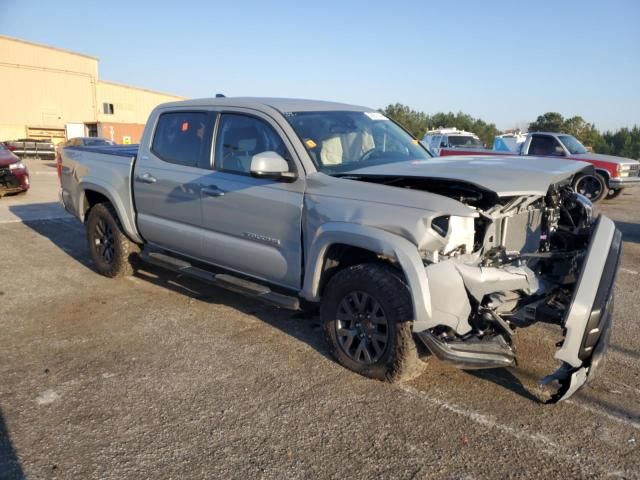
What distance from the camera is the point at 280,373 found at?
3891mm

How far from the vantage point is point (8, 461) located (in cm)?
285

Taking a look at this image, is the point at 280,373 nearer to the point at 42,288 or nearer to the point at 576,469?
the point at 576,469

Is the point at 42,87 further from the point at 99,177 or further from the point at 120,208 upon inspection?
the point at 120,208

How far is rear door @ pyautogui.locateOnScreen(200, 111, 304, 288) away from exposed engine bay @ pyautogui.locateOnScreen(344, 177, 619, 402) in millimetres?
772

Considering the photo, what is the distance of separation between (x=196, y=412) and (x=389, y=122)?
3237 mm

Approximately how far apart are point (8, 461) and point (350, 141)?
319 cm

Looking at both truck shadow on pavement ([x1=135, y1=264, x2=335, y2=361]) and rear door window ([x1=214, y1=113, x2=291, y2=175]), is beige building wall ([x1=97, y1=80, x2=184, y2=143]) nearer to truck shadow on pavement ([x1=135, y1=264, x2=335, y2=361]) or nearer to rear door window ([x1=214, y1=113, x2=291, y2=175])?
truck shadow on pavement ([x1=135, y1=264, x2=335, y2=361])

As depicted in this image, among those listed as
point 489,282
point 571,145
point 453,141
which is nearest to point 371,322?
point 489,282

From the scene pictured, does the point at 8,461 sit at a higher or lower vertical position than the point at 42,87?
lower

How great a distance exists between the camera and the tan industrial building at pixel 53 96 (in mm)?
40900

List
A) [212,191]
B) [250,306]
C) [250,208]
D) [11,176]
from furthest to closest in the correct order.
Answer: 1. [11,176]
2. [250,306]
3. [212,191]
4. [250,208]

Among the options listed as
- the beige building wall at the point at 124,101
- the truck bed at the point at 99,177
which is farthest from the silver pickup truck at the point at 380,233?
the beige building wall at the point at 124,101

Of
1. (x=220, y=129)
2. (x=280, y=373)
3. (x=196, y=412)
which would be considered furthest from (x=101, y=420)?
(x=220, y=129)

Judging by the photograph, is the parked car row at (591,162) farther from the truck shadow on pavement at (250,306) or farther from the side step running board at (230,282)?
the side step running board at (230,282)
